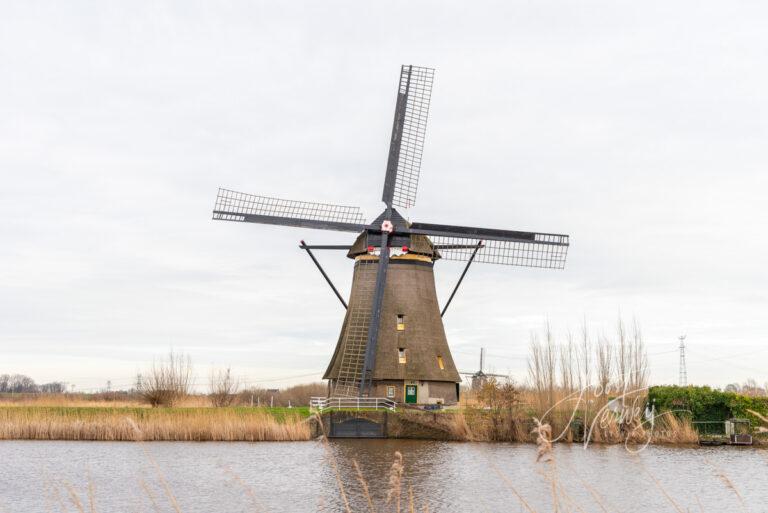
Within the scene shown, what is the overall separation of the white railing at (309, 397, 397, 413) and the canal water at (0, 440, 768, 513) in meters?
2.97

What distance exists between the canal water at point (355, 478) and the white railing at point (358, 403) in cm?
297

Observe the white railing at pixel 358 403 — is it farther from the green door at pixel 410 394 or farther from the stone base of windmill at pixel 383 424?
the green door at pixel 410 394

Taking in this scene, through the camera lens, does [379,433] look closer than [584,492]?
No

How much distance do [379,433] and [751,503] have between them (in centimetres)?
1413

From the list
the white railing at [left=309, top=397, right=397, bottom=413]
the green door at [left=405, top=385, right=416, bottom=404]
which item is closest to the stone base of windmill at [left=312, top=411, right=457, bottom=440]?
the white railing at [left=309, top=397, right=397, bottom=413]

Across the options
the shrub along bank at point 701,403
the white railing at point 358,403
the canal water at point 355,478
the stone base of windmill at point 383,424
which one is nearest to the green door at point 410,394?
the white railing at point 358,403

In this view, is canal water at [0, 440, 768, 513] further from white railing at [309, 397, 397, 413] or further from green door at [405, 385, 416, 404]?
green door at [405, 385, 416, 404]

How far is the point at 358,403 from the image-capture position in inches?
1064

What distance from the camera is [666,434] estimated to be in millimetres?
25219

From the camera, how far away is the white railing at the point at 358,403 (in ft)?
88.1

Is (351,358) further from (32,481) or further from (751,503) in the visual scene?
(751,503)

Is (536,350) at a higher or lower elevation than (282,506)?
higher

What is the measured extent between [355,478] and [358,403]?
1052cm

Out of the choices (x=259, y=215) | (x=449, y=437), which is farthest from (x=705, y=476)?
(x=259, y=215)
